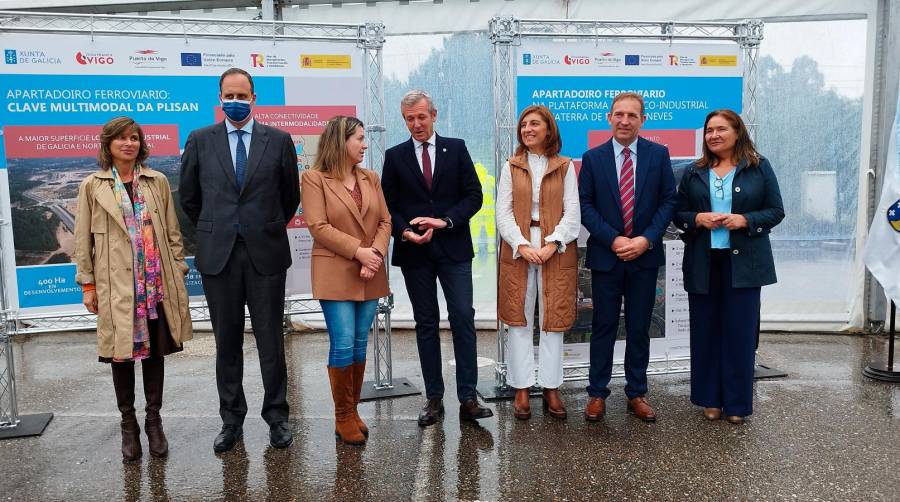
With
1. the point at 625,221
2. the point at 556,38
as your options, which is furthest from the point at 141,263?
the point at 556,38

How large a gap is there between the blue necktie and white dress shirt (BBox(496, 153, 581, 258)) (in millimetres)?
1388

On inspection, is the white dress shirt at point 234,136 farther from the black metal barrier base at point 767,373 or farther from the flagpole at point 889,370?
the flagpole at point 889,370

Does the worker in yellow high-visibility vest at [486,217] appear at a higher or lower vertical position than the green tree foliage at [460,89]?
lower

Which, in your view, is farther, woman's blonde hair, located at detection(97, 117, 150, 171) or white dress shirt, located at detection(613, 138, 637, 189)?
white dress shirt, located at detection(613, 138, 637, 189)

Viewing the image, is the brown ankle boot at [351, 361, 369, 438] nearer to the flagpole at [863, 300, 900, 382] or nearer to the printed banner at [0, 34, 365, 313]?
the printed banner at [0, 34, 365, 313]

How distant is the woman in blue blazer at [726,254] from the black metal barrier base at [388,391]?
5.82 ft

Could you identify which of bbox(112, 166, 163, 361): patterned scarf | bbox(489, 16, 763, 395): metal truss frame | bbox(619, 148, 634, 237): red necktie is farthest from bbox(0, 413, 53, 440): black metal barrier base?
bbox(619, 148, 634, 237): red necktie

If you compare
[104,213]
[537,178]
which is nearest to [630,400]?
[537,178]

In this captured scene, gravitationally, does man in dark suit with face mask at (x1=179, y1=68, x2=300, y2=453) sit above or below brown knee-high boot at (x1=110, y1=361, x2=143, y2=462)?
above

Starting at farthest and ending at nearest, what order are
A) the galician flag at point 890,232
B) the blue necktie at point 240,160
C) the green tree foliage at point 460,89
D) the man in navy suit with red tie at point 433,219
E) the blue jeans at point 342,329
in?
the green tree foliage at point 460,89, the galician flag at point 890,232, the man in navy suit with red tie at point 433,219, the blue jeans at point 342,329, the blue necktie at point 240,160

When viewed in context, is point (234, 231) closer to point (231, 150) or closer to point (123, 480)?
point (231, 150)

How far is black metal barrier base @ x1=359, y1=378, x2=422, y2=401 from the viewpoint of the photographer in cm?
436

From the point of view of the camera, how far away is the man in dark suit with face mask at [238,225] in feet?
10.9

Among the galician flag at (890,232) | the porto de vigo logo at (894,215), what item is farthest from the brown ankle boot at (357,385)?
the porto de vigo logo at (894,215)
